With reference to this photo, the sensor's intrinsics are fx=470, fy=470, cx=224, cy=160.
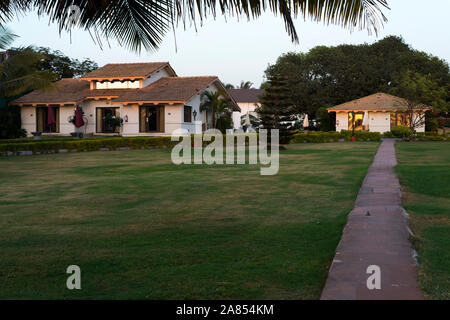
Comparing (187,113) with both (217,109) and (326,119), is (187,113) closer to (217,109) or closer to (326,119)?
(217,109)

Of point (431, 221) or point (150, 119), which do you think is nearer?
point (431, 221)

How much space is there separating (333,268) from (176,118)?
1085 inches

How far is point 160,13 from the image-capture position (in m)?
4.62

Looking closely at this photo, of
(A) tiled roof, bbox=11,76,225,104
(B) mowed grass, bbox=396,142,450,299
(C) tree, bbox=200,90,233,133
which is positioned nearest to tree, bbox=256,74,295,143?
(A) tiled roof, bbox=11,76,225,104

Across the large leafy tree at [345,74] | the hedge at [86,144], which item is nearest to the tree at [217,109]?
the hedge at [86,144]

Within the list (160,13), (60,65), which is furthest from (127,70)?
(160,13)

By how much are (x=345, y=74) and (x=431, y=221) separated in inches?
1747

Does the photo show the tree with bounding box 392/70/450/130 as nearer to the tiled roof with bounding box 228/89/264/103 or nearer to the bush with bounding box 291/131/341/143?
the bush with bounding box 291/131/341/143

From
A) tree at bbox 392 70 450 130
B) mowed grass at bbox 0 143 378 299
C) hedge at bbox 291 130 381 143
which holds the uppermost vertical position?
tree at bbox 392 70 450 130

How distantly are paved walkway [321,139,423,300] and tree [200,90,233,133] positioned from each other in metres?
25.4

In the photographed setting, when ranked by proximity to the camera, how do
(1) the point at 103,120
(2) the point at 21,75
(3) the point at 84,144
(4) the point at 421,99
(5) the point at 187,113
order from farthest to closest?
(4) the point at 421,99
(1) the point at 103,120
(5) the point at 187,113
(2) the point at 21,75
(3) the point at 84,144

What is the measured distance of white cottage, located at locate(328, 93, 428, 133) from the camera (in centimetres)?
4056

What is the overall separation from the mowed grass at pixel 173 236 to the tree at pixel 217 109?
2169 centimetres

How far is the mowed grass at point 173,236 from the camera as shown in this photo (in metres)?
3.92
